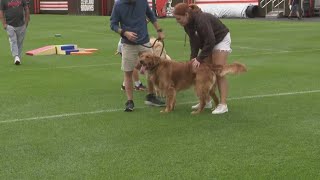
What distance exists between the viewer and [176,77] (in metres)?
8.40

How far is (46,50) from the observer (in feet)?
56.1

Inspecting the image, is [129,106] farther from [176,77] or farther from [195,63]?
[195,63]

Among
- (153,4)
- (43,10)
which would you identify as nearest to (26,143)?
(153,4)

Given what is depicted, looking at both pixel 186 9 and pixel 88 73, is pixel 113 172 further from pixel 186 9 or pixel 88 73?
pixel 88 73

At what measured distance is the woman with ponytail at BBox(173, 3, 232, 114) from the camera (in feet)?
25.4

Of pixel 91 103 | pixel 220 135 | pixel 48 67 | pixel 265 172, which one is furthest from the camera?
pixel 48 67

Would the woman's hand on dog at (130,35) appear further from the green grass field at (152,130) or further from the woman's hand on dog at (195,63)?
the green grass field at (152,130)

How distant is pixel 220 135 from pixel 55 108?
3043mm

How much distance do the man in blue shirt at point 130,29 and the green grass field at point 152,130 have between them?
0.69 metres

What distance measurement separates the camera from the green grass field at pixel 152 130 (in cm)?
576

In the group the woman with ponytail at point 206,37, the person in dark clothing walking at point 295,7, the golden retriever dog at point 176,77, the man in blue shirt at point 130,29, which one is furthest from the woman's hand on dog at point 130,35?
the person in dark clothing walking at point 295,7

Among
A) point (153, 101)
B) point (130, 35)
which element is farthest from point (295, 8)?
point (130, 35)

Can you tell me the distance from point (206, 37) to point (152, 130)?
1.45 meters

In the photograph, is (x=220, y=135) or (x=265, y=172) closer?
(x=265, y=172)
